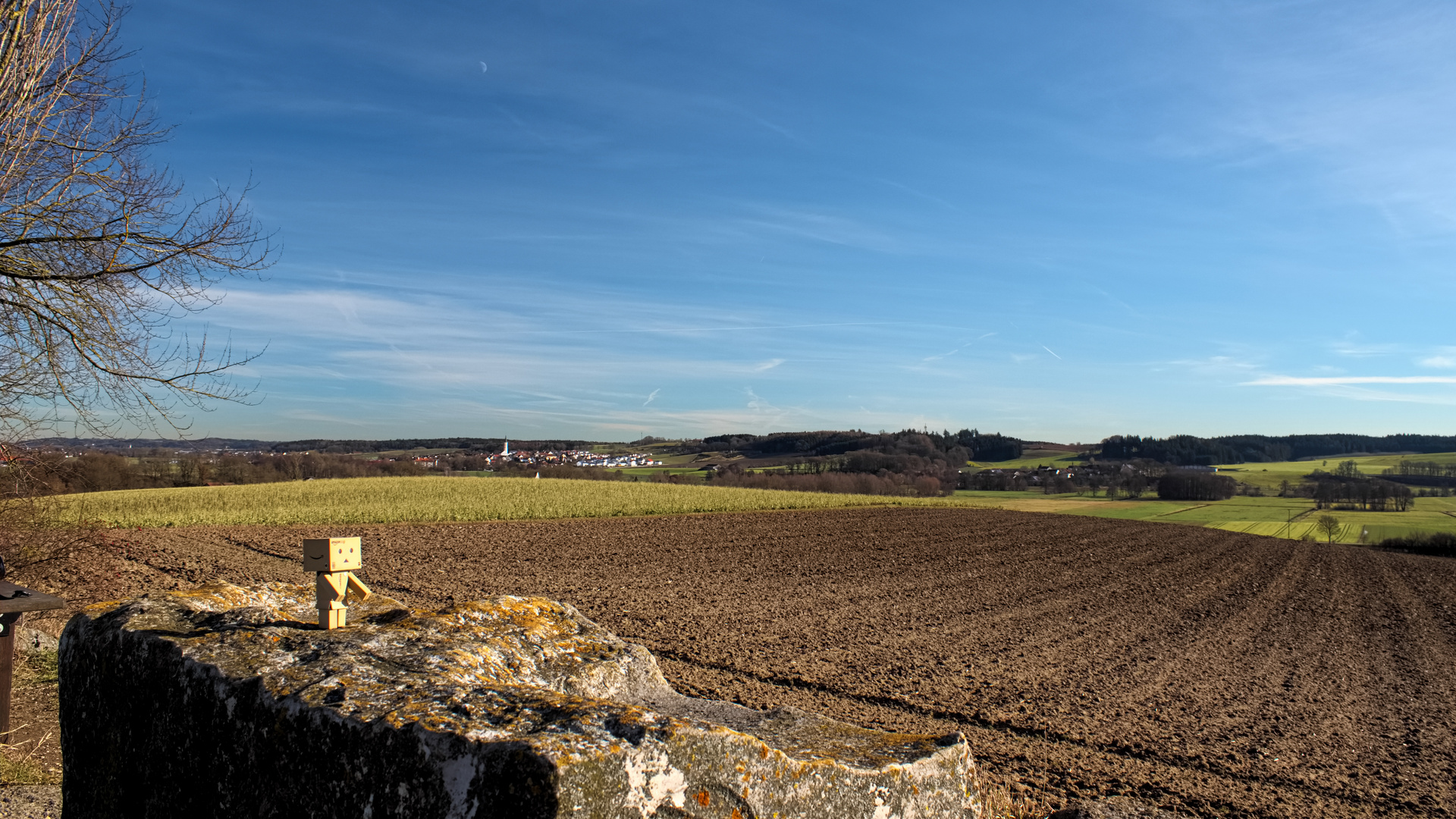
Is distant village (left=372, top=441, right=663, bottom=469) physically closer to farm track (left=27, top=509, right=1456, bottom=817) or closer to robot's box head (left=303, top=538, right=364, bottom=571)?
farm track (left=27, top=509, right=1456, bottom=817)

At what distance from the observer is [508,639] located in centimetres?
418

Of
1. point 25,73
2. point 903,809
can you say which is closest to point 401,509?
point 25,73

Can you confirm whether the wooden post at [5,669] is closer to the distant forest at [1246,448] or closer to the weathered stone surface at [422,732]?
the weathered stone surface at [422,732]

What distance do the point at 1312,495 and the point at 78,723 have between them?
89584 mm

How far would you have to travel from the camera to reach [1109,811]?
145 inches

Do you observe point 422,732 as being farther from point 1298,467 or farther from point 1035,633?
point 1298,467

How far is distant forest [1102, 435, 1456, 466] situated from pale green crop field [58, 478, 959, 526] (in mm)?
66809

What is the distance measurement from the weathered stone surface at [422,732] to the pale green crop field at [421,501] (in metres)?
23.8

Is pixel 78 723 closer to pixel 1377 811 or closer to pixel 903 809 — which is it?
pixel 903 809

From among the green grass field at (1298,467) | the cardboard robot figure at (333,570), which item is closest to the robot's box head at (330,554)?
the cardboard robot figure at (333,570)

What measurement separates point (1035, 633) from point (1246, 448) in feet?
394

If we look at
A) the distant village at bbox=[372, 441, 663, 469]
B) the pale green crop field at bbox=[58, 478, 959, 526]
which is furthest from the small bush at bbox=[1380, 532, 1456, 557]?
the distant village at bbox=[372, 441, 663, 469]

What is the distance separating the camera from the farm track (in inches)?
319

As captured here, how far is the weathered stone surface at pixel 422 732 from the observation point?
2.43 m
